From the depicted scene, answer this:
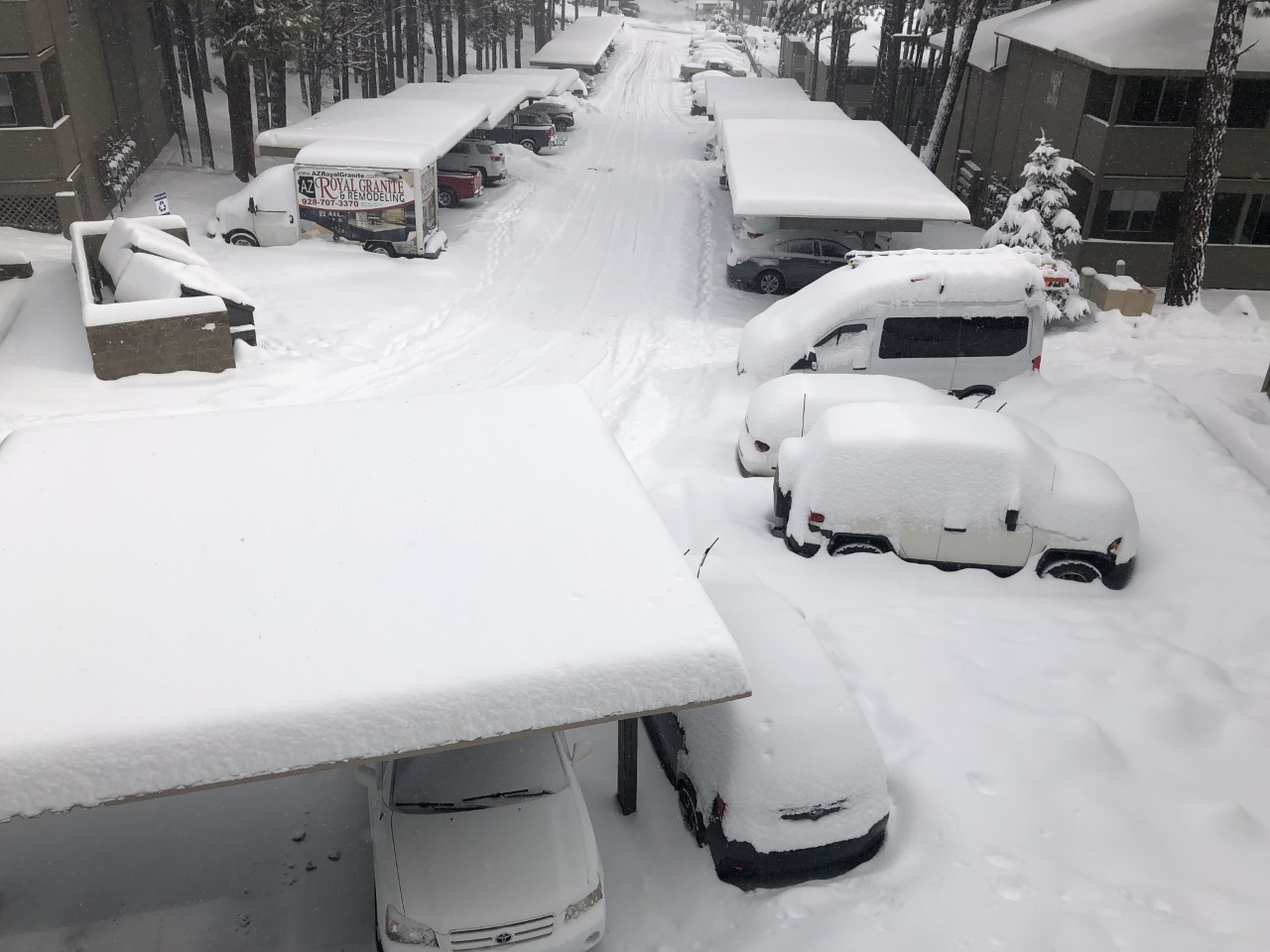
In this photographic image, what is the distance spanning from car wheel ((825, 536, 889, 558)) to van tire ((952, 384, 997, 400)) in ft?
17.3

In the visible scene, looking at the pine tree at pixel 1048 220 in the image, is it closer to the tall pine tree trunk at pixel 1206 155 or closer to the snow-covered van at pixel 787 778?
the tall pine tree trunk at pixel 1206 155

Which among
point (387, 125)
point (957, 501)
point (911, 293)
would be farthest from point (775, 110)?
point (957, 501)

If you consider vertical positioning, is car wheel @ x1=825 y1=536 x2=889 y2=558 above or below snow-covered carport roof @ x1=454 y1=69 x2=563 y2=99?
below

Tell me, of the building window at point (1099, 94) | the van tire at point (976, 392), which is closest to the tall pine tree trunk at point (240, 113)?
the van tire at point (976, 392)

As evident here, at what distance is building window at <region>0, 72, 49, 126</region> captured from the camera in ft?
72.2

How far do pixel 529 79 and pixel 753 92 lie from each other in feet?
31.5

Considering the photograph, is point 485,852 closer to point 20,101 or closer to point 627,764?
point 627,764

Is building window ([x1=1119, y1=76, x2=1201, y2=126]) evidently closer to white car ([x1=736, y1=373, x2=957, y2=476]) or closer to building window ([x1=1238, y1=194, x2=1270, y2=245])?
building window ([x1=1238, y1=194, x2=1270, y2=245])

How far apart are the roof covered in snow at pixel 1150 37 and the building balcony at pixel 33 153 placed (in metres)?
24.2

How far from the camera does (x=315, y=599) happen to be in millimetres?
6156

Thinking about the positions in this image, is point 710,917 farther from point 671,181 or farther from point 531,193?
point 671,181

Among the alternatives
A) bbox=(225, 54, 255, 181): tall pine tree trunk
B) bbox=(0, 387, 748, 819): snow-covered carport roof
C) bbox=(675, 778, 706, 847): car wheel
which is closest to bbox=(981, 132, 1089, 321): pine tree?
bbox=(0, 387, 748, 819): snow-covered carport roof

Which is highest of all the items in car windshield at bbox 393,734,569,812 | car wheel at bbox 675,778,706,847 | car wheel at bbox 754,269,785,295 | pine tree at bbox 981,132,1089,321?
pine tree at bbox 981,132,1089,321

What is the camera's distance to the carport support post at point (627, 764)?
6.99 metres
